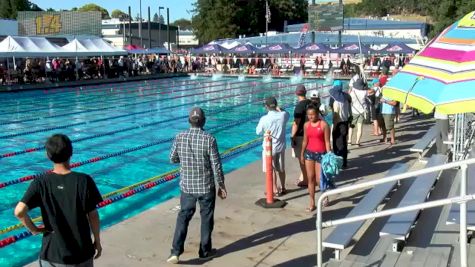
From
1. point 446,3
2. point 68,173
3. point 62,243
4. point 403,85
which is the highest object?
point 446,3

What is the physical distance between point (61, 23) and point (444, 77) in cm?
5213

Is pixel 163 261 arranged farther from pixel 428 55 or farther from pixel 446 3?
pixel 446 3

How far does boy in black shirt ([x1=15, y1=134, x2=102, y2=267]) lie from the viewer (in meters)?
3.24

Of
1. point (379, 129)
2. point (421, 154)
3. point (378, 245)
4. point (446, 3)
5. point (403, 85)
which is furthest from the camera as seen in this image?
point (446, 3)

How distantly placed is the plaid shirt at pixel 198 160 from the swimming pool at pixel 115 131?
8.58ft

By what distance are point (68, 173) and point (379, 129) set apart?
411 inches

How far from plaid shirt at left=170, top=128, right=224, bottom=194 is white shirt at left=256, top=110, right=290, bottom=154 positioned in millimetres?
2165

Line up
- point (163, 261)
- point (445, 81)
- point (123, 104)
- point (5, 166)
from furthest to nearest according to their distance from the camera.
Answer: point (123, 104) < point (5, 166) < point (163, 261) < point (445, 81)

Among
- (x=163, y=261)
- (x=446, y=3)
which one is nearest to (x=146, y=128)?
(x=163, y=261)

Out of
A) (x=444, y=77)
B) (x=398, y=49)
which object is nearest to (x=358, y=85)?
(x=444, y=77)

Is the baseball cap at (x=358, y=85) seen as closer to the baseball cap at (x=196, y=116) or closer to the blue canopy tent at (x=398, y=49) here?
the baseball cap at (x=196, y=116)

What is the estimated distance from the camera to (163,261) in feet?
17.2

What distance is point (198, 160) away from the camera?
5004 mm

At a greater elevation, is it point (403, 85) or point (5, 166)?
point (403, 85)
